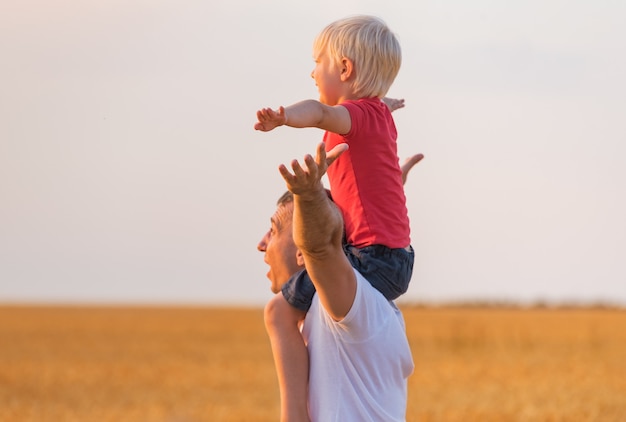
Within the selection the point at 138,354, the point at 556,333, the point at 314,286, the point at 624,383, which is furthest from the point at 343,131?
the point at 556,333

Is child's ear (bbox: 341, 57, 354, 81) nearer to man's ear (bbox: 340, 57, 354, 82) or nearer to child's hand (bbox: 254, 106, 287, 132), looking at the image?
man's ear (bbox: 340, 57, 354, 82)

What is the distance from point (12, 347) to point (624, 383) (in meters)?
25.4

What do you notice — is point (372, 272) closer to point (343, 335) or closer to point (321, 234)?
point (343, 335)

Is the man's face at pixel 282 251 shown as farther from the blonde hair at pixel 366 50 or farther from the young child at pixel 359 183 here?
the blonde hair at pixel 366 50

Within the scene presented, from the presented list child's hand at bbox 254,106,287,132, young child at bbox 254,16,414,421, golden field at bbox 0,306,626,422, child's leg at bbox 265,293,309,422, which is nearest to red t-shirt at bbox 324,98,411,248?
young child at bbox 254,16,414,421

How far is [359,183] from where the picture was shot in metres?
3.67

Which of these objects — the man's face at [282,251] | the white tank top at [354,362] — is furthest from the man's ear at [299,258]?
the white tank top at [354,362]

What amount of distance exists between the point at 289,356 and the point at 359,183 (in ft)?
1.95

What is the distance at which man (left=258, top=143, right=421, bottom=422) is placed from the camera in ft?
11.6

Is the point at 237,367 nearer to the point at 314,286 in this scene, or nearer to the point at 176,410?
the point at 176,410

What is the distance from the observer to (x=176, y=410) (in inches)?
802

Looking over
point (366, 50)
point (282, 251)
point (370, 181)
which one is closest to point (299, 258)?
point (282, 251)

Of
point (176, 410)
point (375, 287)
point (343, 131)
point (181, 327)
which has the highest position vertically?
point (343, 131)

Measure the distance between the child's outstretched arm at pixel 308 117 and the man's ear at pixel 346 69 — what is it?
175mm
